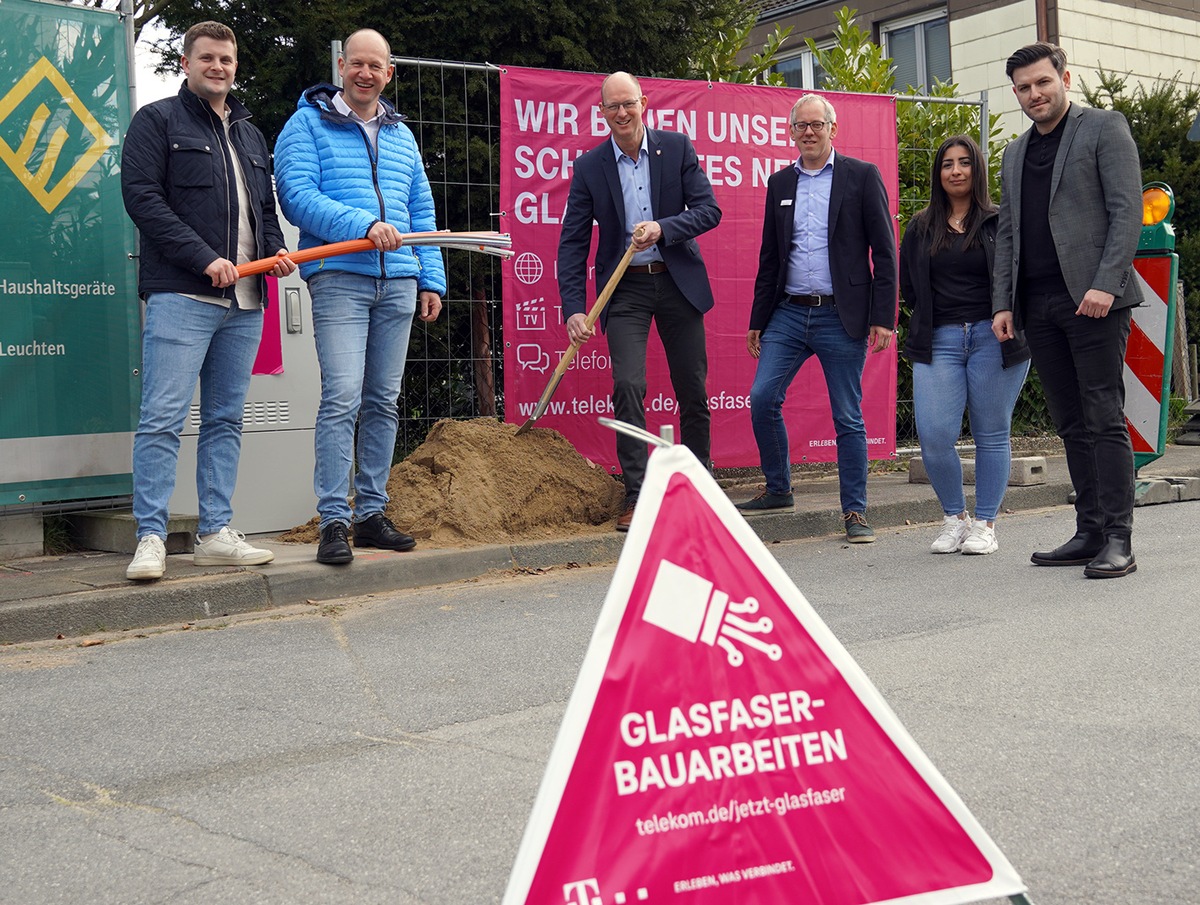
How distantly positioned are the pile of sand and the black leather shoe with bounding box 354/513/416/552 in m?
0.26

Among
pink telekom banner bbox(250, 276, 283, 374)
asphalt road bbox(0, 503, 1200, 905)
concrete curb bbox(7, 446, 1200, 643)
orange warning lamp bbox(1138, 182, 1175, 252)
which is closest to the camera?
asphalt road bbox(0, 503, 1200, 905)

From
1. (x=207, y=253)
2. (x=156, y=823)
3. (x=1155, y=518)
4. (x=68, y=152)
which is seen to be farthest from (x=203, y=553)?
(x=1155, y=518)

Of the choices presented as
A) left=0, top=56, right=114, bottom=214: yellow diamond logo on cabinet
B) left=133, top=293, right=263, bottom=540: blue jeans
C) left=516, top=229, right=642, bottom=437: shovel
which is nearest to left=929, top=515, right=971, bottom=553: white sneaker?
left=516, top=229, right=642, bottom=437: shovel

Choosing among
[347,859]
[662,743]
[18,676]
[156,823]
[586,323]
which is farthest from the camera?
[586,323]

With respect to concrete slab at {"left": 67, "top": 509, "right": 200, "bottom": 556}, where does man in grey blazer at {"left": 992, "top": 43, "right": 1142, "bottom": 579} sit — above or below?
above

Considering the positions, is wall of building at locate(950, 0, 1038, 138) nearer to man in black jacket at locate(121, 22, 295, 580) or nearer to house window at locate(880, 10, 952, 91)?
house window at locate(880, 10, 952, 91)

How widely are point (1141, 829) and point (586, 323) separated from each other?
4546 mm

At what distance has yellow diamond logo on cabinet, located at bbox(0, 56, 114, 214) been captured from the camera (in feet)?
21.1

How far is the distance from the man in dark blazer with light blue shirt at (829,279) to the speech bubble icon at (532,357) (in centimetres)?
117

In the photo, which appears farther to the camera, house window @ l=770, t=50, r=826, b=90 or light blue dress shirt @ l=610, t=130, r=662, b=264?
house window @ l=770, t=50, r=826, b=90

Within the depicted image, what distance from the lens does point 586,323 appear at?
7.07 metres

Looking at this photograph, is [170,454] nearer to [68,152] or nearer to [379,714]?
[68,152]

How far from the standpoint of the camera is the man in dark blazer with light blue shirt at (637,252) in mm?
7215

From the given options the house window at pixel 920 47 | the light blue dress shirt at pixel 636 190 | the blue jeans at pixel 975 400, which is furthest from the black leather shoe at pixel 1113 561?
the house window at pixel 920 47
